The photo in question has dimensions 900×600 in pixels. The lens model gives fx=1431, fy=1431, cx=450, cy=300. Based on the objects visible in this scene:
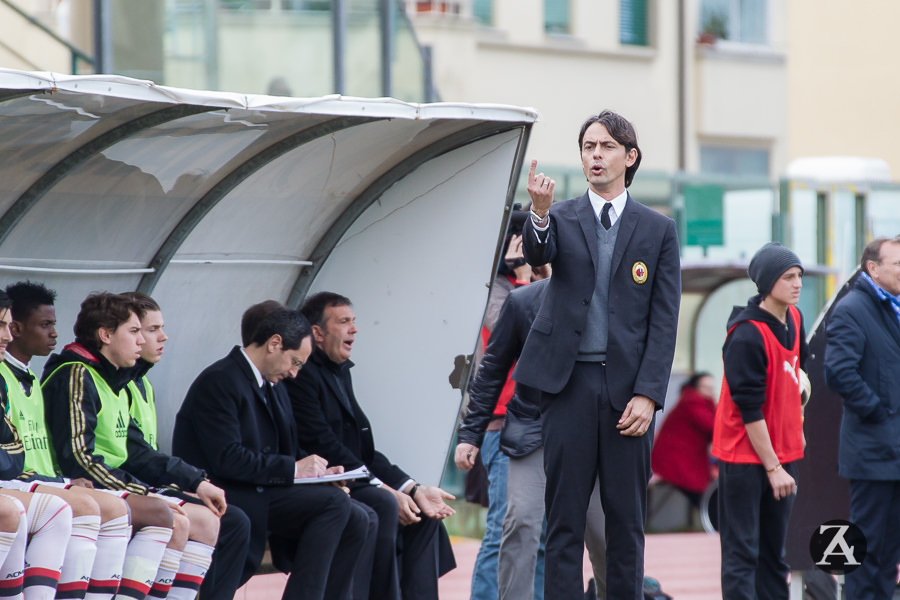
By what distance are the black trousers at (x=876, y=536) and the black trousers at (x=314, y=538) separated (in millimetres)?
2278

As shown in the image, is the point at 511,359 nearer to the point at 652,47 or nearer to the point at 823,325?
the point at 823,325

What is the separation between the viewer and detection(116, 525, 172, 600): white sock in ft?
17.3

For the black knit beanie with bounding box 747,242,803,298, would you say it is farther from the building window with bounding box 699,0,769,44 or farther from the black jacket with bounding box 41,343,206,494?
the building window with bounding box 699,0,769,44

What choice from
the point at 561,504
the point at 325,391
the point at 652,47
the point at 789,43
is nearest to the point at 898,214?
the point at 652,47

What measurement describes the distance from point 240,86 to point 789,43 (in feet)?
40.7

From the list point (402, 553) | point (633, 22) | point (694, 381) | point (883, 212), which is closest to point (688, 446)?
point (694, 381)

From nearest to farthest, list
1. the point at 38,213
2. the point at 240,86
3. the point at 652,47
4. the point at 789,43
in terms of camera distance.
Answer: the point at 38,213 < the point at 240,86 < the point at 652,47 < the point at 789,43

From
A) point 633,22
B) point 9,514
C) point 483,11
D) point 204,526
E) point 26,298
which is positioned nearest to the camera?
point 9,514

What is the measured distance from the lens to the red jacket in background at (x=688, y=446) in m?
12.6

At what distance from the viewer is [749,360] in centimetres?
631

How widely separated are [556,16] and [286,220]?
1293 centimetres

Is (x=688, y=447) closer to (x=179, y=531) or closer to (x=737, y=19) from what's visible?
(x=179, y=531)

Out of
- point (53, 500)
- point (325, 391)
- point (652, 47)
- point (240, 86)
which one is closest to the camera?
point (53, 500)

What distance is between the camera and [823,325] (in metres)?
7.22
